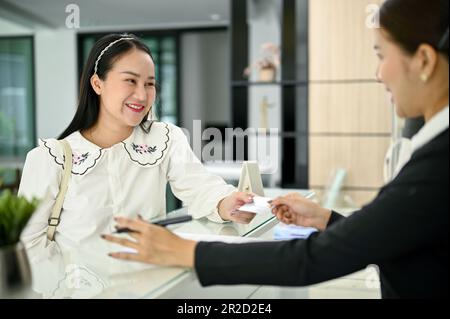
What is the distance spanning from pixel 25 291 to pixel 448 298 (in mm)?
634

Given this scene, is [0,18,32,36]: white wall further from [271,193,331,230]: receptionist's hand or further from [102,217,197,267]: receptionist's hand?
[102,217,197,267]: receptionist's hand

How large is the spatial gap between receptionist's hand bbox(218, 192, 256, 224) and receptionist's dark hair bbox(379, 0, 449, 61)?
673 mm

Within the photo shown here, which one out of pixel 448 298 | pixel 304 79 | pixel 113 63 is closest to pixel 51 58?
pixel 304 79

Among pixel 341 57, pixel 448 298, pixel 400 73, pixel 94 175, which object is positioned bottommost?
pixel 448 298

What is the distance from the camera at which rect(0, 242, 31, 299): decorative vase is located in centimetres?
79

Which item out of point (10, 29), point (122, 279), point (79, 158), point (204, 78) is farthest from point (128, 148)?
point (204, 78)

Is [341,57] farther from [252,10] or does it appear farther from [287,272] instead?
[287,272]

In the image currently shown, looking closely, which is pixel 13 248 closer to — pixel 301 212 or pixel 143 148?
pixel 301 212

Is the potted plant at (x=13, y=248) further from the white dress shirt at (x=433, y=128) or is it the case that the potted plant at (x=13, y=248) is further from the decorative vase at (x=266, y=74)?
the decorative vase at (x=266, y=74)

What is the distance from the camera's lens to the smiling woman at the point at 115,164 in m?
1.36

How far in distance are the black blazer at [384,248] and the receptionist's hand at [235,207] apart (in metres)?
0.53

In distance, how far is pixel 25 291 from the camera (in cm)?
81

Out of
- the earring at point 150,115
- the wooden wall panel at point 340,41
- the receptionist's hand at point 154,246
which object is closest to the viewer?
the receptionist's hand at point 154,246

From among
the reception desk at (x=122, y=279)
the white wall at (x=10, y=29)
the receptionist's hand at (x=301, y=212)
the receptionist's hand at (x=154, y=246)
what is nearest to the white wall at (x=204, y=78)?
the white wall at (x=10, y=29)
